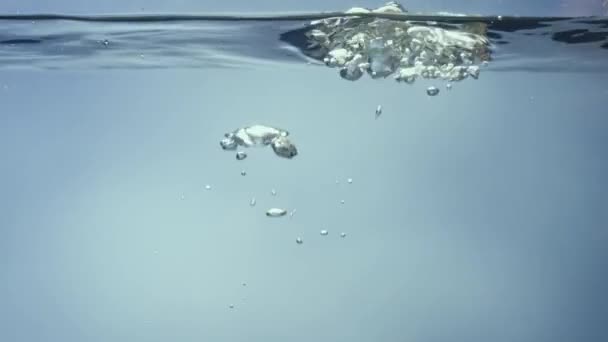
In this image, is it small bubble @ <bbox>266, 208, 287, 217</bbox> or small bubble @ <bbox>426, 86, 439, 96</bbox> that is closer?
small bubble @ <bbox>426, 86, 439, 96</bbox>

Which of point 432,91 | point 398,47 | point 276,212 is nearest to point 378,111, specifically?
point 432,91

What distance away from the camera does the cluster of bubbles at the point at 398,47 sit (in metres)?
7.34

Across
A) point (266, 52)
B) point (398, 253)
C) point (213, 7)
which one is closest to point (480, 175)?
point (398, 253)

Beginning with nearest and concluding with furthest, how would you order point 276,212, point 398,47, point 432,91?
point 398,47
point 432,91
point 276,212

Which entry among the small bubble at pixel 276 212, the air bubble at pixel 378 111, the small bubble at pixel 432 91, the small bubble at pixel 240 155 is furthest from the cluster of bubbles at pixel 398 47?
the small bubble at pixel 276 212

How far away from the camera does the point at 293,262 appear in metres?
10.2

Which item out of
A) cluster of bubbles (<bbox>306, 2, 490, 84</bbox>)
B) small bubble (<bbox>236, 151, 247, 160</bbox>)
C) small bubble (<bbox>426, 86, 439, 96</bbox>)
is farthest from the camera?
small bubble (<bbox>236, 151, 247, 160</bbox>)

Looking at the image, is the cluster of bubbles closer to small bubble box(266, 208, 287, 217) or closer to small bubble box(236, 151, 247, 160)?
small bubble box(236, 151, 247, 160)

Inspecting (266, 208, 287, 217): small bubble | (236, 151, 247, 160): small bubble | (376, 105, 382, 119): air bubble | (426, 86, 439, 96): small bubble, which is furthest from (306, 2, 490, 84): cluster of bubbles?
(266, 208, 287, 217): small bubble

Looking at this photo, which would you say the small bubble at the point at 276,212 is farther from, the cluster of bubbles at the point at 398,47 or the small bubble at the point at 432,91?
the small bubble at the point at 432,91

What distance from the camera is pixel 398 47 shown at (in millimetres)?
7922

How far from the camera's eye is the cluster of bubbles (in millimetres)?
7336

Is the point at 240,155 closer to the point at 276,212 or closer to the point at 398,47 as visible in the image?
the point at 276,212

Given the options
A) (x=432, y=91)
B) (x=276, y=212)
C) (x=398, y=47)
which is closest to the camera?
(x=398, y=47)
